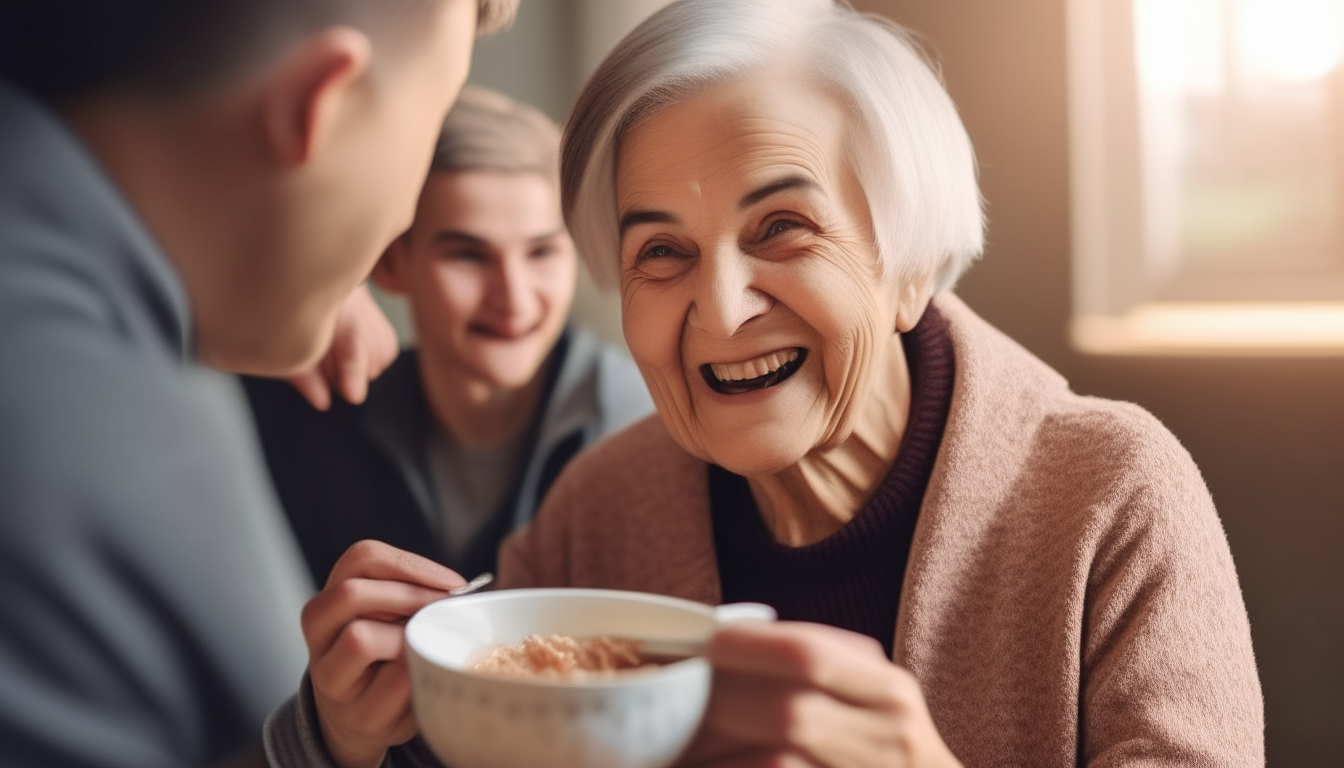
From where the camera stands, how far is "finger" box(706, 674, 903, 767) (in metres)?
0.60

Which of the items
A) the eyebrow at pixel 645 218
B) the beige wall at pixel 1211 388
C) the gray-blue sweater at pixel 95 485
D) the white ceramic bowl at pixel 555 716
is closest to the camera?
the white ceramic bowl at pixel 555 716

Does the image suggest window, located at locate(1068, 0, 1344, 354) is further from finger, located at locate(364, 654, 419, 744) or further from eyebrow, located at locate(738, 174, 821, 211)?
finger, located at locate(364, 654, 419, 744)

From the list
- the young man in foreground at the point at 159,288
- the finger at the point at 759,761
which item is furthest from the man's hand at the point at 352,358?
the finger at the point at 759,761

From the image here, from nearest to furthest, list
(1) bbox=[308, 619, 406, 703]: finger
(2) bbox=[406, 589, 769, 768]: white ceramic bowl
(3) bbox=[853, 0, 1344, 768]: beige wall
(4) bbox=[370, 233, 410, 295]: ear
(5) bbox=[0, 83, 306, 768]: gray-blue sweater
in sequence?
(2) bbox=[406, 589, 769, 768]: white ceramic bowl, (5) bbox=[0, 83, 306, 768]: gray-blue sweater, (1) bbox=[308, 619, 406, 703]: finger, (3) bbox=[853, 0, 1344, 768]: beige wall, (4) bbox=[370, 233, 410, 295]: ear

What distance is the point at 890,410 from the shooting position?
1.02 metres

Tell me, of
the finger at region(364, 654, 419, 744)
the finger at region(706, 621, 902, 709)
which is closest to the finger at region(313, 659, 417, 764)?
the finger at region(364, 654, 419, 744)

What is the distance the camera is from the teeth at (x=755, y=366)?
91cm

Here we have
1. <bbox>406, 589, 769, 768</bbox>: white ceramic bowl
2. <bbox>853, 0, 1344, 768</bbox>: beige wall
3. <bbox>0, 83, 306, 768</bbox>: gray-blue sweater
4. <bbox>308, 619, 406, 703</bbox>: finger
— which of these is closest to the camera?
<bbox>406, 589, 769, 768</bbox>: white ceramic bowl

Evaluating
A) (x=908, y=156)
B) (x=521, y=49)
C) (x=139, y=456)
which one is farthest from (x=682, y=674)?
(x=521, y=49)

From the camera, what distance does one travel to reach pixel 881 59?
0.91 meters

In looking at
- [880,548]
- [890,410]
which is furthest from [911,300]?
[880,548]

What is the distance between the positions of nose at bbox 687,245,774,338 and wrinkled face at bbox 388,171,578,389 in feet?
1.38

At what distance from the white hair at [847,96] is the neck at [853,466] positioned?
0.40ft

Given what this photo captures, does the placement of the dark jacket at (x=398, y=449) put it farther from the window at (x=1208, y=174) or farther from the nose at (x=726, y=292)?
the window at (x=1208, y=174)
